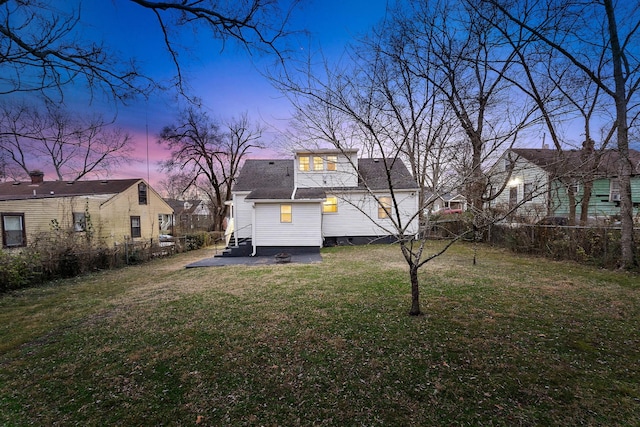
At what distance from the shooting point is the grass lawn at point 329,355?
2488 mm

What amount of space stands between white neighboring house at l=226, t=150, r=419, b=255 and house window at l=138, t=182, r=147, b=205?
7759mm

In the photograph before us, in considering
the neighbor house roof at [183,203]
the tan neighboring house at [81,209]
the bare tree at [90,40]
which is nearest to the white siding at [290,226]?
the tan neighboring house at [81,209]

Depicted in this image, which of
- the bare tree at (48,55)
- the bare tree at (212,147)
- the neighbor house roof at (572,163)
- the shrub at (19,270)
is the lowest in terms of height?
the shrub at (19,270)

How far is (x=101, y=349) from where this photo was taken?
3.76 meters

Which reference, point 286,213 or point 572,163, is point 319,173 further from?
point 572,163

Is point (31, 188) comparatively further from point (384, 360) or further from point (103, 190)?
point (384, 360)

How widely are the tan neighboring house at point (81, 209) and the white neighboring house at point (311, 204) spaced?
536cm

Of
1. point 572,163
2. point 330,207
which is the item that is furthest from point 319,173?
point 572,163

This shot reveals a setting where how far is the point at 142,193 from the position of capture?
60.3ft

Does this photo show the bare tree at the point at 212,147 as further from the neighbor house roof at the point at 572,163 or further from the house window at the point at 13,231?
the neighbor house roof at the point at 572,163

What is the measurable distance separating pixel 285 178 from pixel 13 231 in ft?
40.5

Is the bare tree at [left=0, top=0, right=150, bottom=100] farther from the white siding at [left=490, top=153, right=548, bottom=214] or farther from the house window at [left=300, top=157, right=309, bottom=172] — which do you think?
the house window at [left=300, top=157, right=309, bottom=172]

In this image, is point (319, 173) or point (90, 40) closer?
point (90, 40)

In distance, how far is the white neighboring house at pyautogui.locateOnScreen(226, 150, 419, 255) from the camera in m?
12.4
